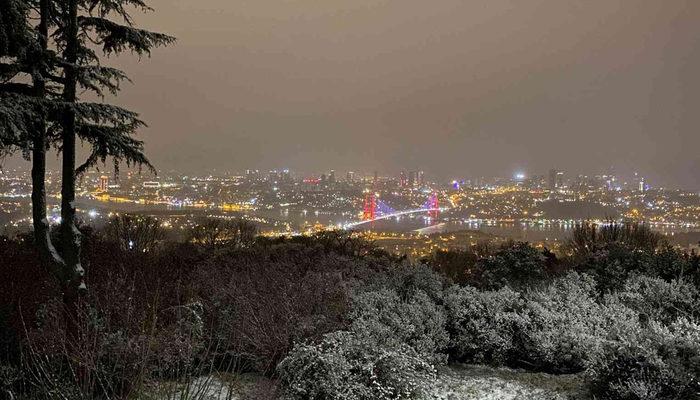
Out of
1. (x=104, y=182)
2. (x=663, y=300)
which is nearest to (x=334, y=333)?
(x=663, y=300)

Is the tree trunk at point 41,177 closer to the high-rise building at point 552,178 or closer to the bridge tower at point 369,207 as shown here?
the bridge tower at point 369,207

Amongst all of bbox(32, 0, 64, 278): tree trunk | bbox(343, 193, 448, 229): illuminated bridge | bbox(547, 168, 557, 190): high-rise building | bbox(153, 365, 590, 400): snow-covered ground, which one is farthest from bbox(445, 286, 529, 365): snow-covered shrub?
bbox(547, 168, 557, 190): high-rise building

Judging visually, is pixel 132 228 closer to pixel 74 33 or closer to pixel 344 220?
pixel 74 33

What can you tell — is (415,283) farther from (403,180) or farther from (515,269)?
(403,180)

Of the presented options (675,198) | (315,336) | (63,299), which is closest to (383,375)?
(315,336)

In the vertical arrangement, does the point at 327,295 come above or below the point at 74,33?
below
